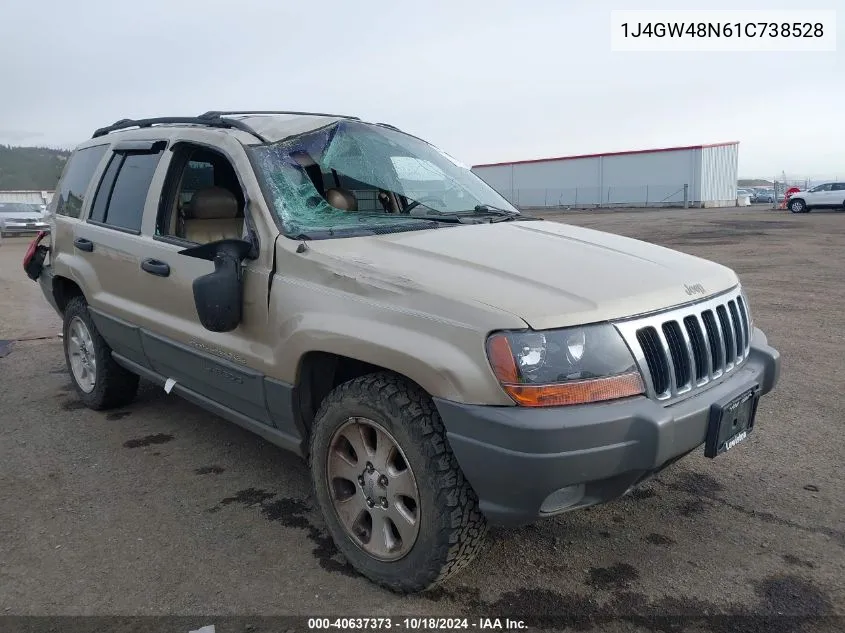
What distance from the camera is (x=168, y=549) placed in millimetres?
3064

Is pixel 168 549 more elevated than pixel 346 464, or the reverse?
pixel 346 464

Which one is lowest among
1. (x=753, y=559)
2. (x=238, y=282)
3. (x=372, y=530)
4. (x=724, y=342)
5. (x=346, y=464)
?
(x=753, y=559)

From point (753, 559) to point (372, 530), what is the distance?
5.27 ft

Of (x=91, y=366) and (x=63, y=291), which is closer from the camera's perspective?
(x=91, y=366)

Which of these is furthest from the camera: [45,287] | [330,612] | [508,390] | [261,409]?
[45,287]

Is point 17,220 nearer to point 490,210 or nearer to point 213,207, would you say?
point 213,207

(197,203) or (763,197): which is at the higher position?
(197,203)

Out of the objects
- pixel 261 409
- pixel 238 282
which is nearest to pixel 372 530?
pixel 261 409

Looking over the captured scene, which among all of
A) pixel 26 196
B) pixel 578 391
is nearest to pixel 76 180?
pixel 578 391

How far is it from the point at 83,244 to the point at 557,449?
3.58 metres

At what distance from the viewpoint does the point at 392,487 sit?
2633mm

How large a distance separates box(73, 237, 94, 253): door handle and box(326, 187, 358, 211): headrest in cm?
191

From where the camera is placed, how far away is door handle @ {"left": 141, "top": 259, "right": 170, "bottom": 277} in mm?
3625

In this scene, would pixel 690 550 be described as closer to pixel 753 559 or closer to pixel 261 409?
pixel 753 559
